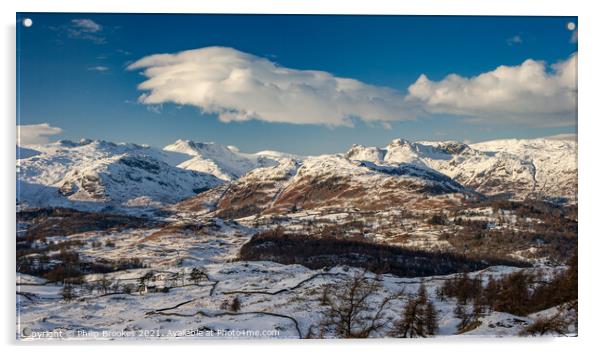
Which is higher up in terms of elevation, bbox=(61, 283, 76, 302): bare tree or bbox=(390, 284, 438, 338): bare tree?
bbox=(390, 284, 438, 338): bare tree

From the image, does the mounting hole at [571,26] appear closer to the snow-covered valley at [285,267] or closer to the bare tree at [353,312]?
the snow-covered valley at [285,267]

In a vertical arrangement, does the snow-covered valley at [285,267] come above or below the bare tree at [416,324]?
below

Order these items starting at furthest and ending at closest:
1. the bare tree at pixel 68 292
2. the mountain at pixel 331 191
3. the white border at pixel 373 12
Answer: the mountain at pixel 331 191 < the bare tree at pixel 68 292 < the white border at pixel 373 12

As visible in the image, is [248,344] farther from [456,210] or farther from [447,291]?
[456,210]

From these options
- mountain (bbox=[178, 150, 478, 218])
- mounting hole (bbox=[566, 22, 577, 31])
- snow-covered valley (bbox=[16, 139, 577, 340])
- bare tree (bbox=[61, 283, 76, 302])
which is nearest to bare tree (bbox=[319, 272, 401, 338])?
snow-covered valley (bbox=[16, 139, 577, 340])

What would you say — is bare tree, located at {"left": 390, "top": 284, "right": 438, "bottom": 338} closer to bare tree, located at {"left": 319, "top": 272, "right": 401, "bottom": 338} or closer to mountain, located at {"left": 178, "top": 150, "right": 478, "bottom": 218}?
bare tree, located at {"left": 319, "top": 272, "right": 401, "bottom": 338}

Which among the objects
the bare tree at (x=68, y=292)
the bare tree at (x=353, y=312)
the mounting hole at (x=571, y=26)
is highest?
the mounting hole at (x=571, y=26)

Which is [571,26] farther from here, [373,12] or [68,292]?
[68,292]

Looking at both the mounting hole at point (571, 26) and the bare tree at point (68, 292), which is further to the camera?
the bare tree at point (68, 292)

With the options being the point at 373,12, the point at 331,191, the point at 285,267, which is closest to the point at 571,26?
the point at 373,12

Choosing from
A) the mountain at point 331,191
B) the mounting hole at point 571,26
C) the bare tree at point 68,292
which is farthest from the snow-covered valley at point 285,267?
the mounting hole at point 571,26
